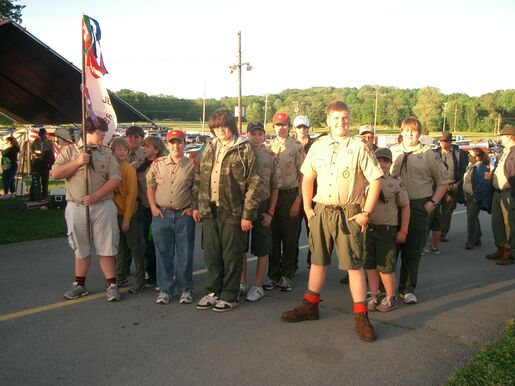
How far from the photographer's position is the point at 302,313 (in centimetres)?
461

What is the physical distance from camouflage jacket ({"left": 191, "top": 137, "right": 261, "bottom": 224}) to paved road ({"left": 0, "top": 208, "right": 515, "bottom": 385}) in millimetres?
1024

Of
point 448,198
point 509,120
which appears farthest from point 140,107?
point 448,198

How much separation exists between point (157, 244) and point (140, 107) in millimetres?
127375

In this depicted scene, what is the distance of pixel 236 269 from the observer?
4.95 meters

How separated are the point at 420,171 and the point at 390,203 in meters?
0.79

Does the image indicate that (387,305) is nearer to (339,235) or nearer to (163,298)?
(339,235)

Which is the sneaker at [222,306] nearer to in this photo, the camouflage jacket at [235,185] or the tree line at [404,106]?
the camouflage jacket at [235,185]

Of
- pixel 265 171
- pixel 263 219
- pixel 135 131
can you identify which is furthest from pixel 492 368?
pixel 135 131

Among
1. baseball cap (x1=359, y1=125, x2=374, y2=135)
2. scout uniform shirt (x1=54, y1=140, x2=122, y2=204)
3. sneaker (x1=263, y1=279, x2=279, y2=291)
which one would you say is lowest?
sneaker (x1=263, y1=279, x2=279, y2=291)

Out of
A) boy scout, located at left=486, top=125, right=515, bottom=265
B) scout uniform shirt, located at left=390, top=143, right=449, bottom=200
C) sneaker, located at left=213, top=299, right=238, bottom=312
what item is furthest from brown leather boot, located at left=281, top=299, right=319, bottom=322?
boy scout, located at left=486, top=125, right=515, bottom=265

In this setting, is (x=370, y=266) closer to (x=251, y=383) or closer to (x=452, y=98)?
(x=251, y=383)

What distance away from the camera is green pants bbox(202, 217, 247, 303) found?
192 inches

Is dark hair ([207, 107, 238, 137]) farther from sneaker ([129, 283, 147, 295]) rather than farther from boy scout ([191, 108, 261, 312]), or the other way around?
sneaker ([129, 283, 147, 295])

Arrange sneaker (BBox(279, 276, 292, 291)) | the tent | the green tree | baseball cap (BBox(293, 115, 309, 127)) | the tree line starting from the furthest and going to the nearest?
the tree line < the green tree < the tent < baseball cap (BBox(293, 115, 309, 127)) < sneaker (BBox(279, 276, 292, 291))
